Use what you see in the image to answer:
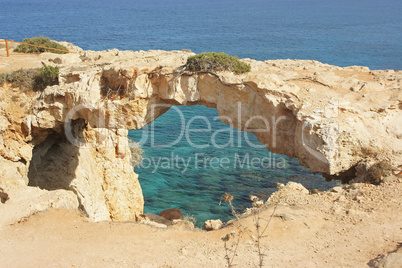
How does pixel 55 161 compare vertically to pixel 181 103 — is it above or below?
below

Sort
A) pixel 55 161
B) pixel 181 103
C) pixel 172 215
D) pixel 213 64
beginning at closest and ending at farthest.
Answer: pixel 213 64 → pixel 181 103 → pixel 55 161 → pixel 172 215

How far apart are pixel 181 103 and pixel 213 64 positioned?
1622mm

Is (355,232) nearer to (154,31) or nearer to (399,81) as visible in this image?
(399,81)

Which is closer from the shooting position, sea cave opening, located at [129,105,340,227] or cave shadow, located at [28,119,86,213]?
cave shadow, located at [28,119,86,213]

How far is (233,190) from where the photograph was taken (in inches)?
824

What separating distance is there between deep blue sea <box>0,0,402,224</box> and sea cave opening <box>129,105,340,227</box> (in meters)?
0.06

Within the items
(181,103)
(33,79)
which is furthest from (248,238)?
(33,79)

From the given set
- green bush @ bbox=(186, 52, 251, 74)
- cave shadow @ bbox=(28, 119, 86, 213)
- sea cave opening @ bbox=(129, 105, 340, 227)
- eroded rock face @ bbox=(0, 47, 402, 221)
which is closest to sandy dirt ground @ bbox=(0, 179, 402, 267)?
eroded rock face @ bbox=(0, 47, 402, 221)

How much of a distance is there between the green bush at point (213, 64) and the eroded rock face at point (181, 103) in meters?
0.27

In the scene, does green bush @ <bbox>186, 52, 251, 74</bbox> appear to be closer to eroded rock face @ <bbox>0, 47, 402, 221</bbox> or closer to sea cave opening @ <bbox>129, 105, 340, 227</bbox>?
eroded rock face @ <bbox>0, 47, 402, 221</bbox>

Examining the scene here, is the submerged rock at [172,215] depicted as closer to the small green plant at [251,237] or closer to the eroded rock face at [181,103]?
the eroded rock face at [181,103]

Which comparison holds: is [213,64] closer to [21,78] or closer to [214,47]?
[21,78]

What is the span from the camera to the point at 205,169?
23797 millimetres

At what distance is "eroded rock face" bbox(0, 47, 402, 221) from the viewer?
10.8 metres
